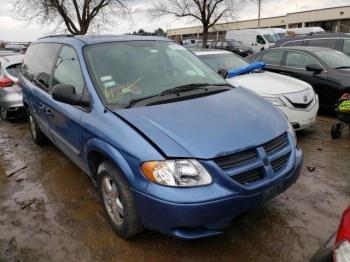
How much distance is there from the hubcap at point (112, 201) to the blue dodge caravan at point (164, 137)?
10 millimetres

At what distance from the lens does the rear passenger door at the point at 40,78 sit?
14.5 feet

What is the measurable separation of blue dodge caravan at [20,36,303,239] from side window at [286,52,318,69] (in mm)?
4283

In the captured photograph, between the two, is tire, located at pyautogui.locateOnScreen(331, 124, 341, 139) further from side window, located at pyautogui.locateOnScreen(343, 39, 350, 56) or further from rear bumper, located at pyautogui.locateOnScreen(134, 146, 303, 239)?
side window, located at pyautogui.locateOnScreen(343, 39, 350, 56)

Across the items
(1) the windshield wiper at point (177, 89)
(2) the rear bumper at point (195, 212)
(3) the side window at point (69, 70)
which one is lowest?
(2) the rear bumper at point (195, 212)

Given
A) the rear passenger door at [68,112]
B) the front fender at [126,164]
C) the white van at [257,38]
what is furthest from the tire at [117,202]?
the white van at [257,38]

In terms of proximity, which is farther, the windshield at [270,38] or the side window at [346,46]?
the windshield at [270,38]

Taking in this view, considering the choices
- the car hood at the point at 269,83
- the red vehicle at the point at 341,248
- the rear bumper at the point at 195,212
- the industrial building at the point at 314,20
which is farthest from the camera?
the industrial building at the point at 314,20

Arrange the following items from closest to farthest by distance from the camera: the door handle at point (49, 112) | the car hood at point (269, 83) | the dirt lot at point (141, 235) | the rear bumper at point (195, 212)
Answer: the rear bumper at point (195, 212), the dirt lot at point (141, 235), the door handle at point (49, 112), the car hood at point (269, 83)

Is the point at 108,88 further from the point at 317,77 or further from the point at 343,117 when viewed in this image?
the point at 317,77

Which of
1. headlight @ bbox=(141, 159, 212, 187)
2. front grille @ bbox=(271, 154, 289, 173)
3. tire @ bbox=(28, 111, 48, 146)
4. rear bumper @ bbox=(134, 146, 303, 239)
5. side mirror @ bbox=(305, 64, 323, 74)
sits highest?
side mirror @ bbox=(305, 64, 323, 74)

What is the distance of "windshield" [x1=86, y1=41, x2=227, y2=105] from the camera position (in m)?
3.30

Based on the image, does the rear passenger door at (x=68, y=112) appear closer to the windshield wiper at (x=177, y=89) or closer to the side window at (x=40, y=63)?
the side window at (x=40, y=63)

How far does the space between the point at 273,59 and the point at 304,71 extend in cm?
98

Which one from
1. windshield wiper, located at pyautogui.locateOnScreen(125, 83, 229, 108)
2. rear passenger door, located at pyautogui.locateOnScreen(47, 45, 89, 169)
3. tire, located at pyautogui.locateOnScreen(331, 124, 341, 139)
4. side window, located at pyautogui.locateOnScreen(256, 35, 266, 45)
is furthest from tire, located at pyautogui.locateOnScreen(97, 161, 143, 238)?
side window, located at pyautogui.locateOnScreen(256, 35, 266, 45)
